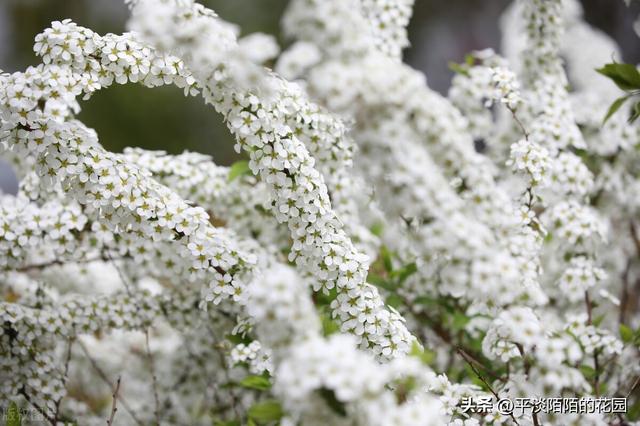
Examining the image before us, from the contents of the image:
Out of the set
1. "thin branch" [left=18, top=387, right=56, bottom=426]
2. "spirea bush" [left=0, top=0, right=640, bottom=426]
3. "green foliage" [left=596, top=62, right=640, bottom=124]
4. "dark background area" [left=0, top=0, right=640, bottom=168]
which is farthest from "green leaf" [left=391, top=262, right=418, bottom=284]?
"dark background area" [left=0, top=0, right=640, bottom=168]

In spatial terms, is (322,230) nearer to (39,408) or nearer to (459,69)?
(39,408)

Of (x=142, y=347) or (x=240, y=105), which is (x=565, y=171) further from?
(x=142, y=347)

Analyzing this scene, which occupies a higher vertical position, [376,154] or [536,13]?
[536,13]

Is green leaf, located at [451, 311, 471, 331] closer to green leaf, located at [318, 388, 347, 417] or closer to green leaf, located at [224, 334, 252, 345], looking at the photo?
green leaf, located at [224, 334, 252, 345]

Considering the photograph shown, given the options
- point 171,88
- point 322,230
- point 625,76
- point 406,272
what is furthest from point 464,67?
point 171,88

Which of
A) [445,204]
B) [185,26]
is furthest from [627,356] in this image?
[185,26]

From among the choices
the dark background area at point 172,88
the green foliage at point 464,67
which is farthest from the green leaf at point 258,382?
the dark background area at point 172,88
